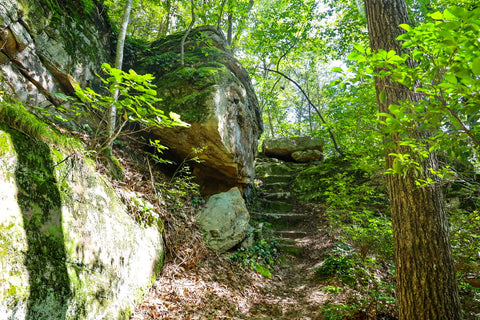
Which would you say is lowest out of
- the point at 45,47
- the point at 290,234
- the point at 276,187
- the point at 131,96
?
the point at 290,234

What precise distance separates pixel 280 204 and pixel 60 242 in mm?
7440

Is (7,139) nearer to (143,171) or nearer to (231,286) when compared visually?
(143,171)

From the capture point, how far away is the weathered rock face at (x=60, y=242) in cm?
162

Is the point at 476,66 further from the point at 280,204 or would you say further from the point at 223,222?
the point at 280,204

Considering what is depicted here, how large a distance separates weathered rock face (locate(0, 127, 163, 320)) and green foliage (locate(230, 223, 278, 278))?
2.35 metres

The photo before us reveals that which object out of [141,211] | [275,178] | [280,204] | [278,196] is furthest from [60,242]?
[275,178]

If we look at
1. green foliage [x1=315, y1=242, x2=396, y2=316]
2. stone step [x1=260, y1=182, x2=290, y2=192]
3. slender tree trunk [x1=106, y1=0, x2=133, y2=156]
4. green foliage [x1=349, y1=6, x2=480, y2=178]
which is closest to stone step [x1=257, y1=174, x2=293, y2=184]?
stone step [x1=260, y1=182, x2=290, y2=192]

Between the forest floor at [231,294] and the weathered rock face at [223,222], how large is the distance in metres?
0.30

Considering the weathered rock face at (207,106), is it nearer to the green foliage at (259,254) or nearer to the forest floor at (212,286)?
the forest floor at (212,286)

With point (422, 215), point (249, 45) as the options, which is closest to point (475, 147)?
point (422, 215)

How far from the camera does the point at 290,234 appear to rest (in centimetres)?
710

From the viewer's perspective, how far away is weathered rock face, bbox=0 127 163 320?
1.62 metres

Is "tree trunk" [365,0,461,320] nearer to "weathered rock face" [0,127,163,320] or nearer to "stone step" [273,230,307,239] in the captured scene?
"weathered rock face" [0,127,163,320]

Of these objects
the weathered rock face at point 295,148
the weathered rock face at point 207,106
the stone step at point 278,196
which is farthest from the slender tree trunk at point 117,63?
the weathered rock face at point 295,148
